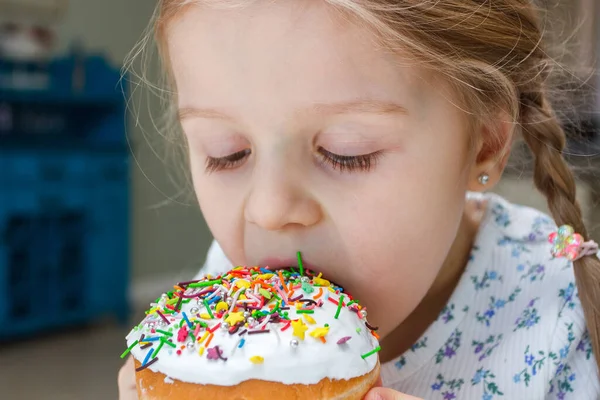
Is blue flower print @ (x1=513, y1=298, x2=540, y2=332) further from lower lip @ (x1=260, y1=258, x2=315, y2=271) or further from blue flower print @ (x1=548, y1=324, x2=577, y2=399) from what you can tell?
lower lip @ (x1=260, y1=258, x2=315, y2=271)

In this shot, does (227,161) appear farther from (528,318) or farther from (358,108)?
(528,318)

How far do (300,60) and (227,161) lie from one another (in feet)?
0.68

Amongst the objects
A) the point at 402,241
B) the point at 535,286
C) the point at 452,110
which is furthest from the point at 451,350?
the point at 452,110

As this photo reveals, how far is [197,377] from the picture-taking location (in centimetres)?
66

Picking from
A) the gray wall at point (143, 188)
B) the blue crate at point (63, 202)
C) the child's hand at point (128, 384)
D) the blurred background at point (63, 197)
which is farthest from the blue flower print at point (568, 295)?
the gray wall at point (143, 188)

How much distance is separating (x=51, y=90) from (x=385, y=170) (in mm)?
2825

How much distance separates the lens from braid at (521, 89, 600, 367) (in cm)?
92

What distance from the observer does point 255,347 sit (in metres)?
0.66

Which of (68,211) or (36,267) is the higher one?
(68,211)

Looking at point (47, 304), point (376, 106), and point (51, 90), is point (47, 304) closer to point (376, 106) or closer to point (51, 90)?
point (51, 90)

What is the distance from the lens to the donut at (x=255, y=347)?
2.14 feet

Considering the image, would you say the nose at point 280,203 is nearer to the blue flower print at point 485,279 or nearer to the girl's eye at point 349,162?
the girl's eye at point 349,162

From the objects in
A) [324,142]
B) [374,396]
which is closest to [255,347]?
[374,396]

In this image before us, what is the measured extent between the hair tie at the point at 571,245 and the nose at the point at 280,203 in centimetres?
37
